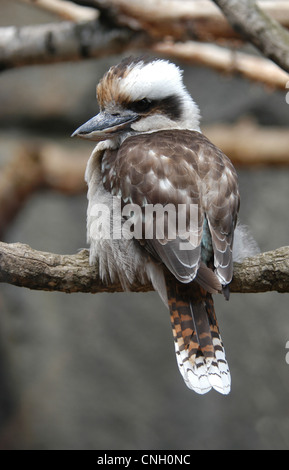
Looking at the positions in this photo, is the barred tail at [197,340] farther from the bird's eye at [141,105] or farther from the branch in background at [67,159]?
the branch in background at [67,159]

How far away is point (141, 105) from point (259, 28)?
65 centimetres

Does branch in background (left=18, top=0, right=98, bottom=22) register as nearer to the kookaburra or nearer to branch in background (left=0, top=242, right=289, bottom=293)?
the kookaburra

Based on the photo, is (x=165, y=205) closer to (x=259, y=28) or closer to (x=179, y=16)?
(x=259, y=28)

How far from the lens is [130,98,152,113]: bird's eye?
2.47 m

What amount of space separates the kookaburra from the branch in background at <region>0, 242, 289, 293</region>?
7cm

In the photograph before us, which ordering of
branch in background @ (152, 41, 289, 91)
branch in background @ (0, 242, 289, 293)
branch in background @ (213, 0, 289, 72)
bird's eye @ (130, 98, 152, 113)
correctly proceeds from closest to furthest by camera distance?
branch in background @ (0, 242, 289, 293), bird's eye @ (130, 98, 152, 113), branch in background @ (213, 0, 289, 72), branch in background @ (152, 41, 289, 91)

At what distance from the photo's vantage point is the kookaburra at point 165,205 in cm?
206

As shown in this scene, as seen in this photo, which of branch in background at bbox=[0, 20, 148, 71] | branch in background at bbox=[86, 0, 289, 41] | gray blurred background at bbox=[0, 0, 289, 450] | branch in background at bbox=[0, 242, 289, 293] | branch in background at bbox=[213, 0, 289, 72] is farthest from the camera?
gray blurred background at bbox=[0, 0, 289, 450]

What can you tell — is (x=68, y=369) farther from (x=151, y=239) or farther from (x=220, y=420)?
(x=151, y=239)

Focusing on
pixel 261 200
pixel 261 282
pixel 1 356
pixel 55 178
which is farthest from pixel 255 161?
pixel 261 282

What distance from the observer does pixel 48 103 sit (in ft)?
17.9

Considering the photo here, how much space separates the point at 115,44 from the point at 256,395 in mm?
2608

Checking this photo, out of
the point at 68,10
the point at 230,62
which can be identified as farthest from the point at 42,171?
the point at 230,62

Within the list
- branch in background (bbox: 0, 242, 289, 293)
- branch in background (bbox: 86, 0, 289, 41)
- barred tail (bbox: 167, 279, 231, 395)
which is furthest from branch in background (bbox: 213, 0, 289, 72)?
barred tail (bbox: 167, 279, 231, 395)
